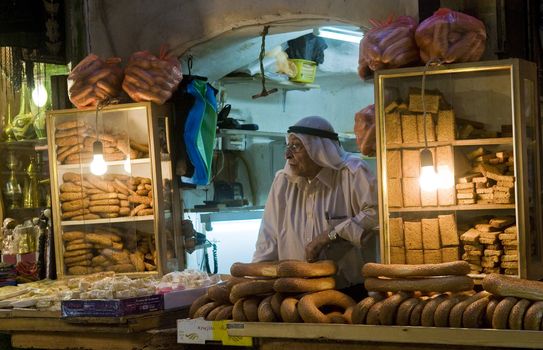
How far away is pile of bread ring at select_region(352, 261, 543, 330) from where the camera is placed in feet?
12.2

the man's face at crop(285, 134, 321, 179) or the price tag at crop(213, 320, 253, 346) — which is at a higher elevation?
the man's face at crop(285, 134, 321, 179)

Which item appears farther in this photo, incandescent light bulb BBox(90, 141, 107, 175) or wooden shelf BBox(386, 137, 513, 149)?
incandescent light bulb BBox(90, 141, 107, 175)

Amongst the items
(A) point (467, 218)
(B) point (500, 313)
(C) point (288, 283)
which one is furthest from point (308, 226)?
(B) point (500, 313)

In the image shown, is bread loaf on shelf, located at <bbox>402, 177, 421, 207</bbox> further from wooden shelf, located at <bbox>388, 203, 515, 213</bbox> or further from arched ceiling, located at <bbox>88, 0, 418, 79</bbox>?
arched ceiling, located at <bbox>88, 0, 418, 79</bbox>

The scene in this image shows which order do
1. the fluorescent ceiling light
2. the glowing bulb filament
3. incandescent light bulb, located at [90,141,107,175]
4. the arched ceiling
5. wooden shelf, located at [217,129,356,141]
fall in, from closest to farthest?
the glowing bulb filament < the arched ceiling < incandescent light bulb, located at [90,141,107,175] < the fluorescent ceiling light < wooden shelf, located at [217,129,356,141]

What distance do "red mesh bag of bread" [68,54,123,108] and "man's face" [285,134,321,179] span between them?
5.36 feet

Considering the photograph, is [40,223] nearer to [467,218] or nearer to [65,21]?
[65,21]

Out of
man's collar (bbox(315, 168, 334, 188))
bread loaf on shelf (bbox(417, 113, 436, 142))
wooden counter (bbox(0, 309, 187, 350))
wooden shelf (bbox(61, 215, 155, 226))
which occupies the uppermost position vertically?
bread loaf on shelf (bbox(417, 113, 436, 142))

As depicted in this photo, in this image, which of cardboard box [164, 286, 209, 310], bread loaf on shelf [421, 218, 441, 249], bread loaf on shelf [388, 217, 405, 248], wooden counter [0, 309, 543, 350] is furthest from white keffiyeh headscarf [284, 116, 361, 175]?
wooden counter [0, 309, 543, 350]

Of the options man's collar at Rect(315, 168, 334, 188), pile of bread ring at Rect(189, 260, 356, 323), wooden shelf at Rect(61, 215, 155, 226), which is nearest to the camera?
pile of bread ring at Rect(189, 260, 356, 323)

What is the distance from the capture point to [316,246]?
17.1ft

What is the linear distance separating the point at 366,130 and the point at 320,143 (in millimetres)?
271

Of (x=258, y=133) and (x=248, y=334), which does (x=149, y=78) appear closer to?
(x=258, y=133)

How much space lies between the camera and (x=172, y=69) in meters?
6.49
